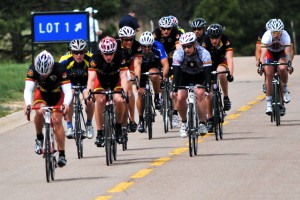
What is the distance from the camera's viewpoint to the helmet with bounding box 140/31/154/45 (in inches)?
931

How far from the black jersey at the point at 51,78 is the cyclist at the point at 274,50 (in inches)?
270

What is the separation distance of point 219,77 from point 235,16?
164 ft

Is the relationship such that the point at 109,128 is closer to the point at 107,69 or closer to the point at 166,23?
the point at 107,69

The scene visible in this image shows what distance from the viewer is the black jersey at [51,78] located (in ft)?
58.3

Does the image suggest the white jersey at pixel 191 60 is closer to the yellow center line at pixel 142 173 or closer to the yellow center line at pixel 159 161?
the yellow center line at pixel 159 161

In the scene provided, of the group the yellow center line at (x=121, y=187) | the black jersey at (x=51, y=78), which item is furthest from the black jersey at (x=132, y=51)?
the yellow center line at (x=121, y=187)

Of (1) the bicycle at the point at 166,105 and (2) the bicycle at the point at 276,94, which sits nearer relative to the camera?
(1) the bicycle at the point at 166,105

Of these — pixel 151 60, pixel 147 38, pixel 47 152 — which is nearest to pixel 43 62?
pixel 47 152

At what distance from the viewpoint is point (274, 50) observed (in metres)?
24.5

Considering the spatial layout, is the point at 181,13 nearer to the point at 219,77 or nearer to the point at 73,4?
the point at 73,4

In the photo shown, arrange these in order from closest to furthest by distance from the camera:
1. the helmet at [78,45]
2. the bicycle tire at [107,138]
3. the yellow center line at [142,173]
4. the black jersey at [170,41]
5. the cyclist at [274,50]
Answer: the yellow center line at [142,173] → the bicycle tire at [107,138] → the helmet at [78,45] → the cyclist at [274,50] → the black jersey at [170,41]

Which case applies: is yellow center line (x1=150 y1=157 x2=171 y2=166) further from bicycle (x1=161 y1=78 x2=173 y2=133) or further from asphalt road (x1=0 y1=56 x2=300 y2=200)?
bicycle (x1=161 y1=78 x2=173 y2=133)

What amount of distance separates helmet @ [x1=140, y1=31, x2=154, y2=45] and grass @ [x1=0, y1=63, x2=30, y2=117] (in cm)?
441

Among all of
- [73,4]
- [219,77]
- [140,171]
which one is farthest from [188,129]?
[73,4]
